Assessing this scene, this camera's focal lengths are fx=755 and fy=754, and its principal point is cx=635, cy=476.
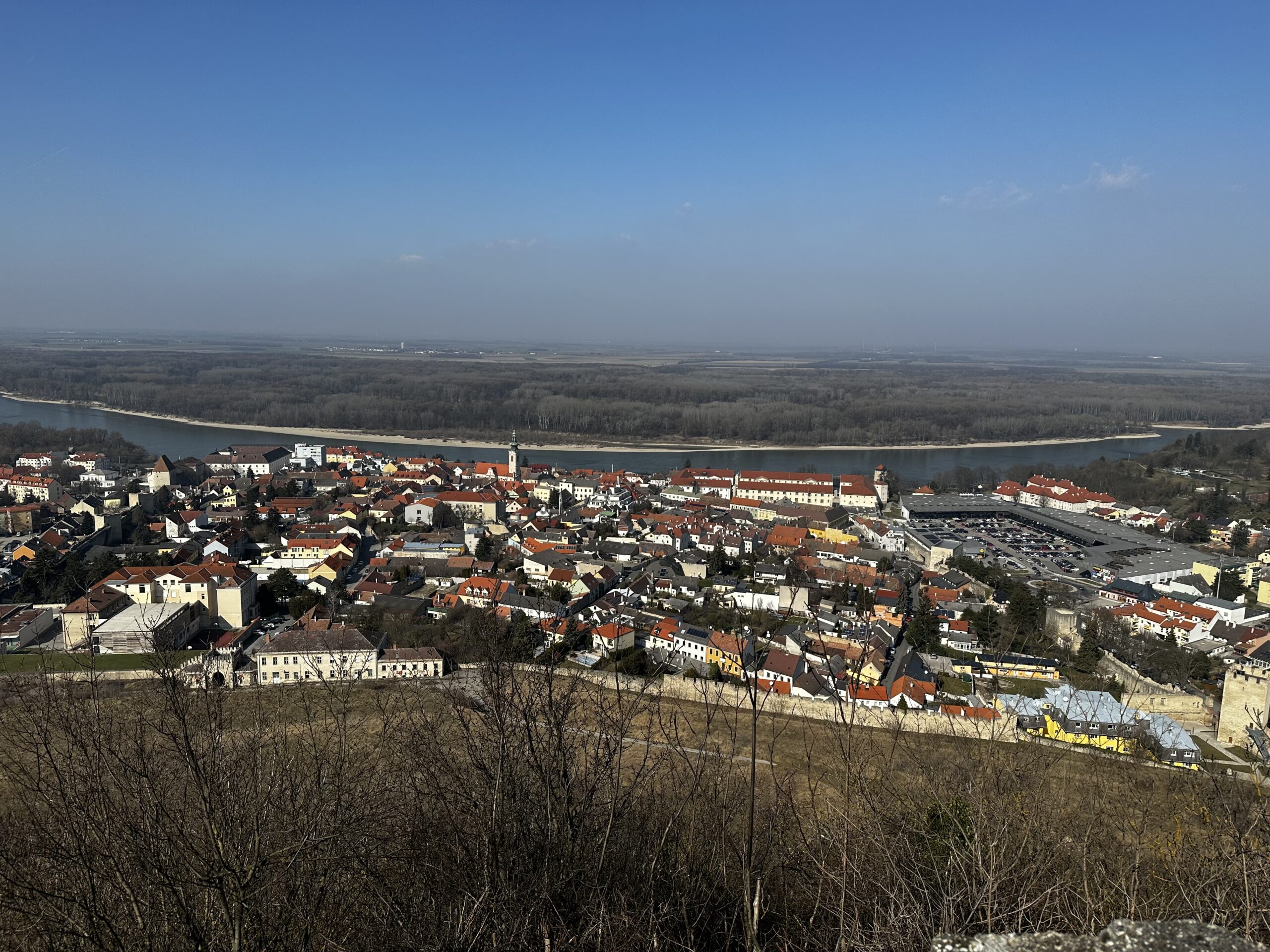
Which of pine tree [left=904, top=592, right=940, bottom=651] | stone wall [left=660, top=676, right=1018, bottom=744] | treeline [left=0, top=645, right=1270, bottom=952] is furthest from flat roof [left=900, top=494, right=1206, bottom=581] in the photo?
treeline [left=0, top=645, right=1270, bottom=952]

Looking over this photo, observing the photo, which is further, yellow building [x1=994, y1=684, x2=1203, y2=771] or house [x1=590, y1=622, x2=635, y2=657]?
house [x1=590, y1=622, x2=635, y2=657]

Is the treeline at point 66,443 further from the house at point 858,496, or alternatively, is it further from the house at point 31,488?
the house at point 858,496

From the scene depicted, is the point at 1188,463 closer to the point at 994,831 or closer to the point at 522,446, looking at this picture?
the point at 522,446

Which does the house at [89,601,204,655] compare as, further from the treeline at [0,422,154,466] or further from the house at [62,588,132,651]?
the treeline at [0,422,154,466]

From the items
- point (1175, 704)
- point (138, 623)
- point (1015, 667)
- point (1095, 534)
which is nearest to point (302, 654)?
point (138, 623)

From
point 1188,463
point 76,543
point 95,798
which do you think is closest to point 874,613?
point 95,798

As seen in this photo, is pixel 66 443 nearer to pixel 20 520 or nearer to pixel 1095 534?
pixel 20 520

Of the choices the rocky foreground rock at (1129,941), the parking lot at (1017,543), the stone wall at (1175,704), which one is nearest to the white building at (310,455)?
the parking lot at (1017,543)
